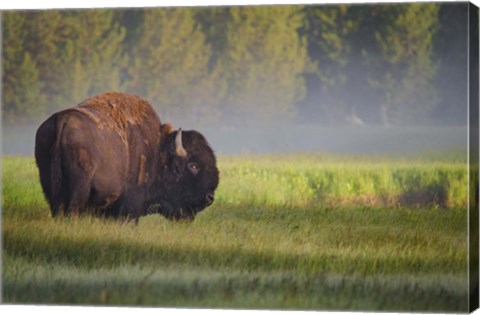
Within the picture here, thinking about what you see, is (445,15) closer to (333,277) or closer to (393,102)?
(393,102)

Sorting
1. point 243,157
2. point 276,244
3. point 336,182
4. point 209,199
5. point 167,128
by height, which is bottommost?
point 276,244

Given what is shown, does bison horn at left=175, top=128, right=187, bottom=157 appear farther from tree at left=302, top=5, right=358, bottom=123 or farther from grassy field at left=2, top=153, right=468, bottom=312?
tree at left=302, top=5, right=358, bottom=123

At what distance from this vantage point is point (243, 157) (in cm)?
1530

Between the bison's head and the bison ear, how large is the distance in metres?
0.03

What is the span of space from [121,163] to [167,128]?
52 cm

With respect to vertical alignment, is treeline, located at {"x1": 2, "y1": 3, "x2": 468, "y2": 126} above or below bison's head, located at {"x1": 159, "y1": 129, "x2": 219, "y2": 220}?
above

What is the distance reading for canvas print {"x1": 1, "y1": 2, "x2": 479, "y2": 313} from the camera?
14789 mm

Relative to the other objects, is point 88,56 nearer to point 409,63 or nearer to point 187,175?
point 187,175

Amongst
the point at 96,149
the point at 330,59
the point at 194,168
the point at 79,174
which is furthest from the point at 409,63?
the point at 79,174

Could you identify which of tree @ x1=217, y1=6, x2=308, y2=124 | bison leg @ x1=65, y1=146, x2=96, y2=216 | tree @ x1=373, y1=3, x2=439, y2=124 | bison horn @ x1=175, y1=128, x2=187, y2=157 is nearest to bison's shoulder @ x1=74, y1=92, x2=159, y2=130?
bison horn @ x1=175, y1=128, x2=187, y2=157

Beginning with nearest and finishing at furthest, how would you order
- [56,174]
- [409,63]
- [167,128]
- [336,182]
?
[409,63] → [336,182] → [56,174] → [167,128]

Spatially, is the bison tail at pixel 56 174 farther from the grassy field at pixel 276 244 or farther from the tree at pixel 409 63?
the tree at pixel 409 63

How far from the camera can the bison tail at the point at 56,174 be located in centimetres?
1541

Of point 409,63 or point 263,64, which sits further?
point 263,64
